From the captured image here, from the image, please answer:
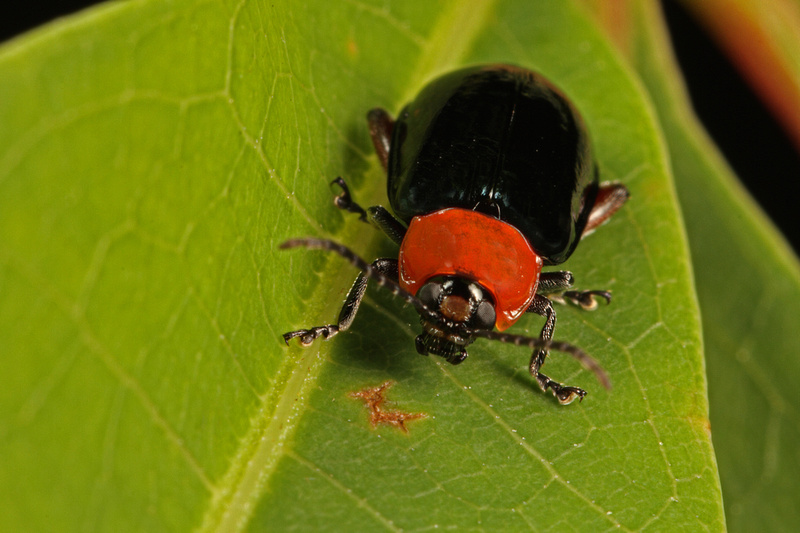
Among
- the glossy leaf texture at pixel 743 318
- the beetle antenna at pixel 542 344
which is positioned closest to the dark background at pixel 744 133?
the glossy leaf texture at pixel 743 318

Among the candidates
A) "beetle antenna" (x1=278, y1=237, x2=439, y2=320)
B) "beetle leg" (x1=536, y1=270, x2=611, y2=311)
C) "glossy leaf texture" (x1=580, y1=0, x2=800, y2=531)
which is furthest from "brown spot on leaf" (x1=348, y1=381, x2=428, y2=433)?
"glossy leaf texture" (x1=580, y1=0, x2=800, y2=531)

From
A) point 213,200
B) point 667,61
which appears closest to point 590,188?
point 667,61

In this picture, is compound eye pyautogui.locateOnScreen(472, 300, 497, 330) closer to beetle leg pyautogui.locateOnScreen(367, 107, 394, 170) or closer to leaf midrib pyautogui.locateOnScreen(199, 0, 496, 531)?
leaf midrib pyautogui.locateOnScreen(199, 0, 496, 531)

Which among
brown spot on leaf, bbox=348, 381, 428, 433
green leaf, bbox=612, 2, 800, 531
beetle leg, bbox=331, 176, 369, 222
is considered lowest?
green leaf, bbox=612, 2, 800, 531

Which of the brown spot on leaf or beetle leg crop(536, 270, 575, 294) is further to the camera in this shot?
beetle leg crop(536, 270, 575, 294)

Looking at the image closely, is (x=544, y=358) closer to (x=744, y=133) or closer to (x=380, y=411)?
(x=380, y=411)

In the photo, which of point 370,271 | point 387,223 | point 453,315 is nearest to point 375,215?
point 387,223
